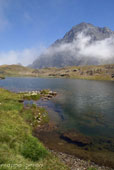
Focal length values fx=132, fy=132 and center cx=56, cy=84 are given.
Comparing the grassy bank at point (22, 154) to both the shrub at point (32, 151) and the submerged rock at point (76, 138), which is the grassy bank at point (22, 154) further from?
the submerged rock at point (76, 138)

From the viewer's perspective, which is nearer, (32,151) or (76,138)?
(32,151)

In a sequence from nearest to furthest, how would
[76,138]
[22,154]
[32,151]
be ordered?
[22,154] → [32,151] → [76,138]

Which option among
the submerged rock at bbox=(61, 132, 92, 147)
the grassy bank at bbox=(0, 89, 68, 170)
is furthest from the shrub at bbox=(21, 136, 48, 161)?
the submerged rock at bbox=(61, 132, 92, 147)

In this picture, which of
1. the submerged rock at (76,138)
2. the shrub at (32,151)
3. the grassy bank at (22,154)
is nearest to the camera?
the grassy bank at (22,154)

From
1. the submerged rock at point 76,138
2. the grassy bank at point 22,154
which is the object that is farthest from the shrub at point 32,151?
the submerged rock at point 76,138

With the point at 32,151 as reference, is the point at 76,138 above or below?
below

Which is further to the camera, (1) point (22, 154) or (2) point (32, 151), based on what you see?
(2) point (32, 151)

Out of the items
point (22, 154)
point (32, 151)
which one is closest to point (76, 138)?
point (32, 151)

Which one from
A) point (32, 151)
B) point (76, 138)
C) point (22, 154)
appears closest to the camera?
point (22, 154)

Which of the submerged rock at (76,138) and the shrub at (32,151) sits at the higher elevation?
the shrub at (32,151)

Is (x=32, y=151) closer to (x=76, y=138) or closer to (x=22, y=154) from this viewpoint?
(x=22, y=154)

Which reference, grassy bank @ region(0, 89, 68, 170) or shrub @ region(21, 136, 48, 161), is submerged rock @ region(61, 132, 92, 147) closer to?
grassy bank @ region(0, 89, 68, 170)

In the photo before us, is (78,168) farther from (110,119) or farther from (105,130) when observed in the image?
(110,119)

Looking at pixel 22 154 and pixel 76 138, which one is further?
pixel 76 138
